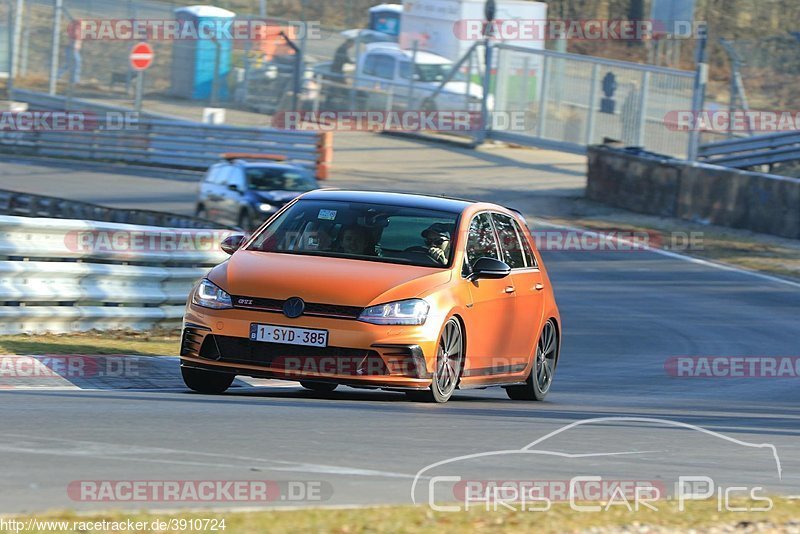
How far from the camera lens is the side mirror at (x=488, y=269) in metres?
9.97

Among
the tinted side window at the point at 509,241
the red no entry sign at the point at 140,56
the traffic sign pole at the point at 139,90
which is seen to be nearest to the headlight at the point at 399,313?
the tinted side window at the point at 509,241

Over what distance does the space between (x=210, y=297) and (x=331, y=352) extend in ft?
3.10

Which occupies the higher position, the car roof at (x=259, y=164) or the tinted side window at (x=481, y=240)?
the tinted side window at (x=481, y=240)

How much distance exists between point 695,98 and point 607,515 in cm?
2910

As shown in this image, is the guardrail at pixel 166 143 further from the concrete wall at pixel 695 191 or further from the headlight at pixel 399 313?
the headlight at pixel 399 313

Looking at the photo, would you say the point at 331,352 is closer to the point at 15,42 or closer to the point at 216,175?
the point at 216,175

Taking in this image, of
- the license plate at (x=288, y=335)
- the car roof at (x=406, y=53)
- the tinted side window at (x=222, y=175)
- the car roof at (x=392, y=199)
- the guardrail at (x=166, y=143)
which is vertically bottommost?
the guardrail at (x=166, y=143)

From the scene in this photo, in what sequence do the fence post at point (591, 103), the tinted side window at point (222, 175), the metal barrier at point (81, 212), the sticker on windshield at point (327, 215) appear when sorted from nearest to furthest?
1. the sticker on windshield at point (327, 215)
2. the metal barrier at point (81, 212)
3. the tinted side window at point (222, 175)
4. the fence post at point (591, 103)

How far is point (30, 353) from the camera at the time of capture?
35.4 feet

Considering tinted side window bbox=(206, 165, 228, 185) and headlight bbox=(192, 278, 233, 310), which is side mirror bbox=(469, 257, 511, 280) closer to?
headlight bbox=(192, 278, 233, 310)

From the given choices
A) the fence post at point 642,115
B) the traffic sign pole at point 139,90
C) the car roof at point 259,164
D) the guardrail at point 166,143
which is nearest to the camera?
the car roof at point 259,164

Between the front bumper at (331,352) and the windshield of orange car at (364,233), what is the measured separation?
858mm

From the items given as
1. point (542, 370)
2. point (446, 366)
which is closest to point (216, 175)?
point (542, 370)

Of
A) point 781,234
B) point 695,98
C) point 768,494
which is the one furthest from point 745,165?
point 768,494
